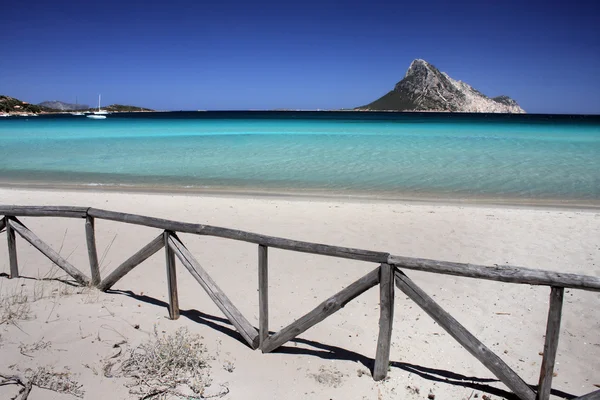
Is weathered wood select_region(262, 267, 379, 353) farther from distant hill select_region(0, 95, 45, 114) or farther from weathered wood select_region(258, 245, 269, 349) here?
distant hill select_region(0, 95, 45, 114)

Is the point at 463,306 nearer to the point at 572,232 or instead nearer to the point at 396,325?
the point at 396,325

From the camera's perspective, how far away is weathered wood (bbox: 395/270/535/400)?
128 inches

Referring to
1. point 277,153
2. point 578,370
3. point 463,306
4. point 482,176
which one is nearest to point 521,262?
point 463,306

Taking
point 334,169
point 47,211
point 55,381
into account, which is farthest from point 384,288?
point 334,169

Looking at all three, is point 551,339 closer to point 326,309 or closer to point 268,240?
point 326,309

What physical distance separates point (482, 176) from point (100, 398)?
1716 centimetres

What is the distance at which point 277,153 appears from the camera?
1007 inches

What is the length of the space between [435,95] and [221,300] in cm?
19244

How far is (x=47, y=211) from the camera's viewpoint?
5.38 meters

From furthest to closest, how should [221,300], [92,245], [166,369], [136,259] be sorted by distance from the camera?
[92,245], [136,259], [221,300], [166,369]

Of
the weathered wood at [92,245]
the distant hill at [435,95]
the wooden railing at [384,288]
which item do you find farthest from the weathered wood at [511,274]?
the distant hill at [435,95]

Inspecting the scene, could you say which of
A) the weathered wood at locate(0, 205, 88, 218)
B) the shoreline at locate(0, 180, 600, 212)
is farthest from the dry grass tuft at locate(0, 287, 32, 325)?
the shoreline at locate(0, 180, 600, 212)

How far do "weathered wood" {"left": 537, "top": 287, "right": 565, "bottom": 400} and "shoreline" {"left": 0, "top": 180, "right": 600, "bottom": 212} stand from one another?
9013 millimetres

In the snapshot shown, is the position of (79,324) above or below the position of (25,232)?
below
